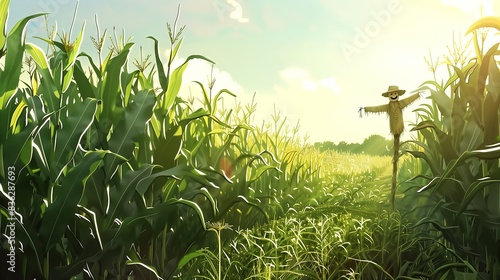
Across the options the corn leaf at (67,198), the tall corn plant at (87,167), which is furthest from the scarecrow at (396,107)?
the corn leaf at (67,198)

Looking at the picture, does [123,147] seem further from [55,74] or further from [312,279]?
[312,279]

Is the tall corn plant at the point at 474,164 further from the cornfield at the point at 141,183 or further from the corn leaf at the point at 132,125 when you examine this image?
the corn leaf at the point at 132,125

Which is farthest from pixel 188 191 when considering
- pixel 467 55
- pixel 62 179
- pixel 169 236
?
pixel 467 55

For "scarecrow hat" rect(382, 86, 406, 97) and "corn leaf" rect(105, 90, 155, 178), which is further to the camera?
"scarecrow hat" rect(382, 86, 406, 97)

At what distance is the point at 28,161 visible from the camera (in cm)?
130

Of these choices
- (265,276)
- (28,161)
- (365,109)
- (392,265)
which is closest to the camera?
(28,161)

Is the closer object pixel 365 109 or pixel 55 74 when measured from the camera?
pixel 55 74

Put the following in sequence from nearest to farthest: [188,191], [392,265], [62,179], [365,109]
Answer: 1. [62,179]
2. [188,191]
3. [392,265]
4. [365,109]

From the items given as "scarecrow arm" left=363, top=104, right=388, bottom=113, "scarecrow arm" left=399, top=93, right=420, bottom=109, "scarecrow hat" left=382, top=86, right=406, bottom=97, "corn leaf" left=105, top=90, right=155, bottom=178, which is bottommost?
"corn leaf" left=105, top=90, right=155, bottom=178

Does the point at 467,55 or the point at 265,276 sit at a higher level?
the point at 467,55

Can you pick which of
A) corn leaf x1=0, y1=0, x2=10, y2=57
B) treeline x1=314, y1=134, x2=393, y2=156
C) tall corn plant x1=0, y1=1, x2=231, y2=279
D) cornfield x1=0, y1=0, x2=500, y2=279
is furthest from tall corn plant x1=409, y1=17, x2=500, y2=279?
treeline x1=314, y1=134, x2=393, y2=156

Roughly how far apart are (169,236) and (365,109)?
3.27ft

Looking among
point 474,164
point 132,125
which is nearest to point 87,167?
point 132,125

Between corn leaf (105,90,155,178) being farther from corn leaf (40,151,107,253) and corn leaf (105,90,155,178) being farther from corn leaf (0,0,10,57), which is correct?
corn leaf (0,0,10,57)
